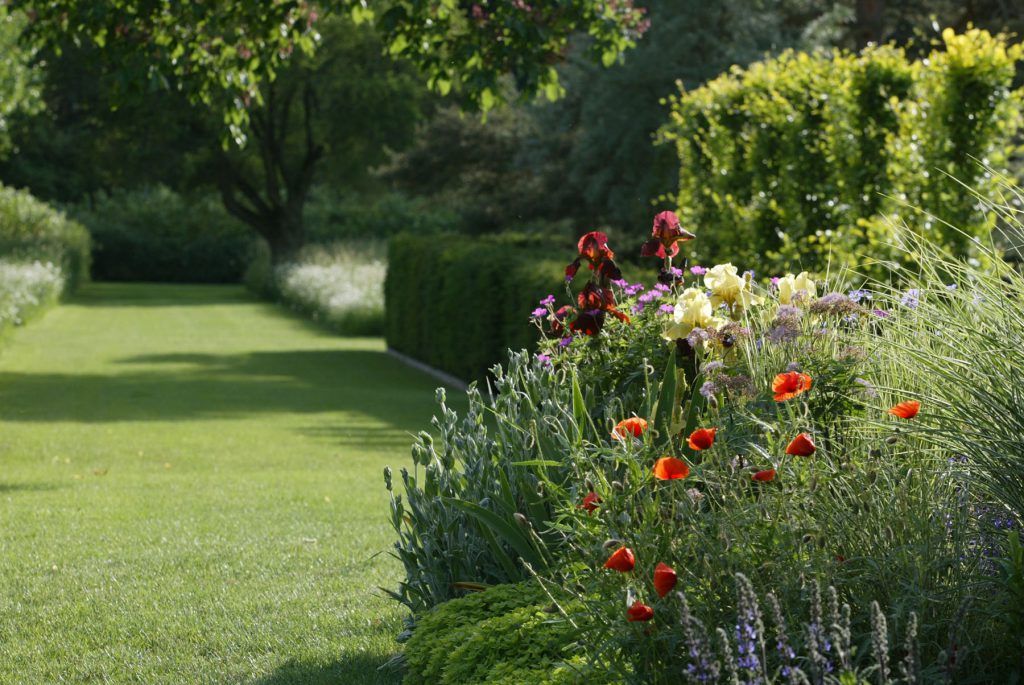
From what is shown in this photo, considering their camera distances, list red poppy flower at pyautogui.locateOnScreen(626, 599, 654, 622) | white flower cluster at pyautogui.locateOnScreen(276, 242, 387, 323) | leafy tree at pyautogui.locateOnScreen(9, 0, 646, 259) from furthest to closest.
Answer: white flower cluster at pyautogui.locateOnScreen(276, 242, 387, 323)
leafy tree at pyautogui.locateOnScreen(9, 0, 646, 259)
red poppy flower at pyautogui.locateOnScreen(626, 599, 654, 622)

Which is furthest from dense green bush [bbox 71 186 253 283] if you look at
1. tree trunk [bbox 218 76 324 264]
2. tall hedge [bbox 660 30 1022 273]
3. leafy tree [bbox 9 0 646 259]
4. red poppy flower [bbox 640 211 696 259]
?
red poppy flower [bbox 640 211 696 259]

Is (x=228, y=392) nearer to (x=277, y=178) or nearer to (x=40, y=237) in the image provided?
(x=40, y=237)

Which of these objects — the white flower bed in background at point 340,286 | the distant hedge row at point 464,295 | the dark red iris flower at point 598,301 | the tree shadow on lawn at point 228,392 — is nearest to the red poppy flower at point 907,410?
the dark red iris flower at point 598,301

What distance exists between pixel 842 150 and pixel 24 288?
1731 centimetres

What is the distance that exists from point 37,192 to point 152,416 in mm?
40810

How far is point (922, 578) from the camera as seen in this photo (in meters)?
3.31

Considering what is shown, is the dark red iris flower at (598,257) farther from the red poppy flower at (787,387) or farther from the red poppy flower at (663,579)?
the red poppy flower at (663,579)

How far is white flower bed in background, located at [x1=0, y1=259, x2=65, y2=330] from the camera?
70.8 ft

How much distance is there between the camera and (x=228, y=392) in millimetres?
16031

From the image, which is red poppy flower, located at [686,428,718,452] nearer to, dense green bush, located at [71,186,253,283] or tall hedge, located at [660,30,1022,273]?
tall hedge, located at [660,30,1022,273]

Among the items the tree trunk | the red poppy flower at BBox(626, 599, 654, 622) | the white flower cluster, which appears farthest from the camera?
the tree trunk

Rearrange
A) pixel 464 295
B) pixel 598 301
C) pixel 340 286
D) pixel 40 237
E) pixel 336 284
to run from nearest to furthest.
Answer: pixel 598 301 → pixel 464 295 → pixel 340 286 → pixel 336 284 → pixel 40 237

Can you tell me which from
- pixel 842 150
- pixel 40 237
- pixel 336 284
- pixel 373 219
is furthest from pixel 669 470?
pixel 373 219

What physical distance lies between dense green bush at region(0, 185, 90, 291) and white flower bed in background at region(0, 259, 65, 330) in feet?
3.63
